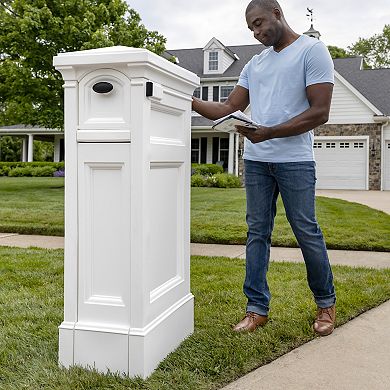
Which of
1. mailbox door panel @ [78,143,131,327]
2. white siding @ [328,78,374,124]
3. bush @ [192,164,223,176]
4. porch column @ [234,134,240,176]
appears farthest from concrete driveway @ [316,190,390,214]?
mailbox door panel @ [78,143,131,327]

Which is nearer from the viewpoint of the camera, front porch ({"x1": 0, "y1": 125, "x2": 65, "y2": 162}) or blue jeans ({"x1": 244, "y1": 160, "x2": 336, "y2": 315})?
blue jeans ({"x1": 244, "y1": 160, "x2": 336, "y2": 315})

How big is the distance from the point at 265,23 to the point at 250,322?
159 centimetres

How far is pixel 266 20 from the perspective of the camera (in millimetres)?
2709

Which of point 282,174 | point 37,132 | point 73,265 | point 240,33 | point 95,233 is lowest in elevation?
point 73,265

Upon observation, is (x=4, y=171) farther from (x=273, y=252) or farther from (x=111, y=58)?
(x=111, y=58)

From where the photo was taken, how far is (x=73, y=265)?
93.3 inches

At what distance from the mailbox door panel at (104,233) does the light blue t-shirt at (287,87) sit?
0.90 meters

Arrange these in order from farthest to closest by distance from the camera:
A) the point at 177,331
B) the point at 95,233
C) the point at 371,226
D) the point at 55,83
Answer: the point at 55,83 < the point at 371,226 < the point at 177,331 < the point at 95,233

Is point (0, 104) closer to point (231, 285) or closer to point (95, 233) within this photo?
point (231, 285)

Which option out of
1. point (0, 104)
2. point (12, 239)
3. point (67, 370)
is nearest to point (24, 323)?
point (67, 370)

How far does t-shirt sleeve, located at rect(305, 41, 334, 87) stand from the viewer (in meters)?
2.66

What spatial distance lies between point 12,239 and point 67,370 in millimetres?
4350

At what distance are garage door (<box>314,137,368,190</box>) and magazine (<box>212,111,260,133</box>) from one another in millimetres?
16754

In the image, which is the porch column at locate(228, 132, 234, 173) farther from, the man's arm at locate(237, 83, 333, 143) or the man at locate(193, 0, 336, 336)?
the man's arm at locate(237, 83, 333, 143)
